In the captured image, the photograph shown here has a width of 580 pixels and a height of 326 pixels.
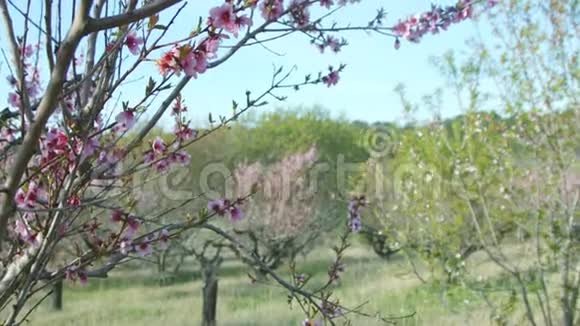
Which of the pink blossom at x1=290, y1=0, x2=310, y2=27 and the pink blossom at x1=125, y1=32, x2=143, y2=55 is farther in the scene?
the pink blossom at x1=290, y1=0, x2=310, y2=27

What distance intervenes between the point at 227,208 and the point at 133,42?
719 mm

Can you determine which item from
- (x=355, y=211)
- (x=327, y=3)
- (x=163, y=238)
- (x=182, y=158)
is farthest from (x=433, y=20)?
(x=163, y=238)

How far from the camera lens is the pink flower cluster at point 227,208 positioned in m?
2.10

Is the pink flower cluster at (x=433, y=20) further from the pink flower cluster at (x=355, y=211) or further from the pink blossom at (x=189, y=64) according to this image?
the pink blossom at (x=189, y=64)

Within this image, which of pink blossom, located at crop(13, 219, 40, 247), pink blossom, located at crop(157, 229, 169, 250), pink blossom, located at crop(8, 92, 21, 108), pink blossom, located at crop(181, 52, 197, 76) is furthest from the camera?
pink blossom, located at crop(8, 92, 21, 108)

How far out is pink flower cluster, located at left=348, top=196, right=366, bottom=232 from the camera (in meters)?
3.18

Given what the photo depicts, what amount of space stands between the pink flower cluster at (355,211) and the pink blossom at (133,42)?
5.82ft

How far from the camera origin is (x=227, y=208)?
84.7 inches

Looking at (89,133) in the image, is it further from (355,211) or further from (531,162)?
(531,162)

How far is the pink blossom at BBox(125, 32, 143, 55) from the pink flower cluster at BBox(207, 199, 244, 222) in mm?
628

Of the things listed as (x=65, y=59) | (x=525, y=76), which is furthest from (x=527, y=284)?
(x=65, y=59)
